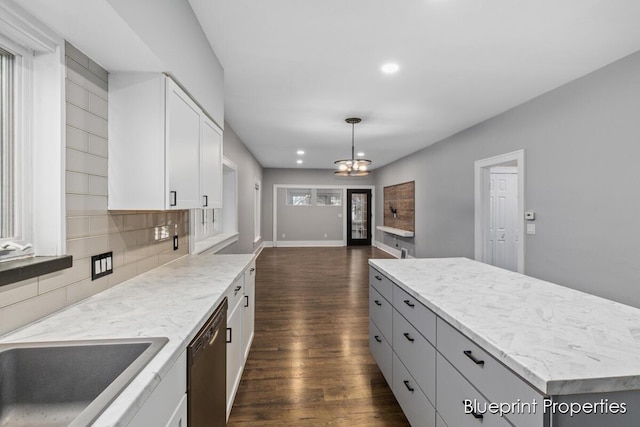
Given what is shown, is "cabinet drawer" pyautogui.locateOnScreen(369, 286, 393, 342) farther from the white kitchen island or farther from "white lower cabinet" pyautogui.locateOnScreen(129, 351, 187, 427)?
"white lower cabinet" pyautogui.locateOnScreen(129, 351, 187, 427)

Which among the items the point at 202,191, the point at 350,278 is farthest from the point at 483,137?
the point at 202,191

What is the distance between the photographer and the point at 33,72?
4.20ft

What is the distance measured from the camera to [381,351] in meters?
2.27

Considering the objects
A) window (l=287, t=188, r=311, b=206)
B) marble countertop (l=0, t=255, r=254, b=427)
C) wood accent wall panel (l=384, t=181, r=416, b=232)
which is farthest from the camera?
window (l=287, t=188, r=311, b=206)

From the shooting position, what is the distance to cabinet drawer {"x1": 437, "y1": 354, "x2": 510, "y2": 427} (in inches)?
42.9

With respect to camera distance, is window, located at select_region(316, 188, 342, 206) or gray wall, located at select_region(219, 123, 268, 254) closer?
gray wall, located at select_region(219, 123, 268, 254)

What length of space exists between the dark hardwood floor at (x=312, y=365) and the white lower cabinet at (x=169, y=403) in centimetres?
105

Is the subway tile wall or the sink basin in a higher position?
the subway tile wall

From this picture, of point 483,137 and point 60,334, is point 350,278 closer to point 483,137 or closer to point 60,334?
point 483,137

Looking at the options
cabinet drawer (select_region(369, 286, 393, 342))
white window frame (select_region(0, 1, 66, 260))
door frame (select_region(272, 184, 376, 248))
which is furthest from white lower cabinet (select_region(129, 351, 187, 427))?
door frame (select_region(272, 184, 376, 248))

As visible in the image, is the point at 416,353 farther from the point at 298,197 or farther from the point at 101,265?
the point at 298,197

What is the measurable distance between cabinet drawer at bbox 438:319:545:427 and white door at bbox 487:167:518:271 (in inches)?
177

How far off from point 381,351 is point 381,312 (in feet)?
0.92

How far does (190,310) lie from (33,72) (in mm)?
1203
